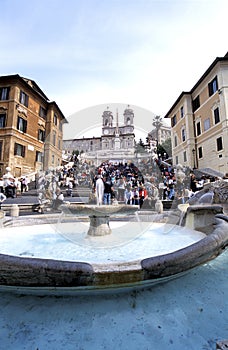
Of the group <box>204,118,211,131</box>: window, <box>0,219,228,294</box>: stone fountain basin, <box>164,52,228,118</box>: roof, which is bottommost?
<box>0,219,228,294</box>: stone fountain basin

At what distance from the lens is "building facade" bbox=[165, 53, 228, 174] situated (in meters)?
20.5

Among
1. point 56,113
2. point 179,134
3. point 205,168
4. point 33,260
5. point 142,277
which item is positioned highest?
point 56,113

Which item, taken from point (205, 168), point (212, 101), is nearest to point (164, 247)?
point (205, 168)

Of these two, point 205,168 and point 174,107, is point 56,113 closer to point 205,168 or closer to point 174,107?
point 174,107

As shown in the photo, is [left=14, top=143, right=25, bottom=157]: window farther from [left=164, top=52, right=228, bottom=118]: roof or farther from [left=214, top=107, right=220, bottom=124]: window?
[left=164, top=52, right=228, bottom=118]: roof

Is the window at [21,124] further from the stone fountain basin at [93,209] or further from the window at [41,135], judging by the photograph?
the stone fountain basin at [93,209]

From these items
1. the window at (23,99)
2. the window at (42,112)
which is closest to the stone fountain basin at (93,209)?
the window at (23,99)

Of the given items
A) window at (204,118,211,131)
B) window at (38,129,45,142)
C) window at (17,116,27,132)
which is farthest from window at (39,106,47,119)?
window at (204,118,211,131)

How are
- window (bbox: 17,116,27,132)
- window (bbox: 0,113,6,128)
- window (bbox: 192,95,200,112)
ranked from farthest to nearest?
window (bbox: 192,95,200,112), window (bbox: 17,116,27,132), window (bbox: 0,113,6,128)

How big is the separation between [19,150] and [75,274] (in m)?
25.4

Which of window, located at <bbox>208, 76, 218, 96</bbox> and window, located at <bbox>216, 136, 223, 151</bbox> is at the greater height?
window, located at <bbox>208, 76, 218, 96</bbox>

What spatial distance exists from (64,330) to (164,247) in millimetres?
2423

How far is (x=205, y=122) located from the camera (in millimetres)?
24750

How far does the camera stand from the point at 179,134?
31.7 meters
